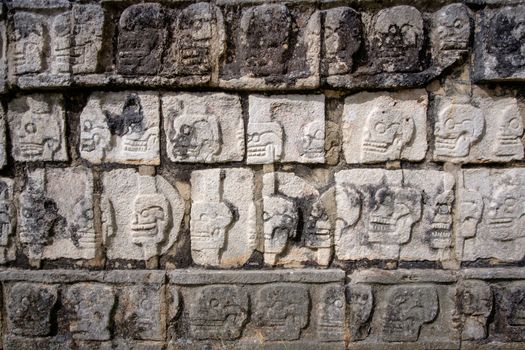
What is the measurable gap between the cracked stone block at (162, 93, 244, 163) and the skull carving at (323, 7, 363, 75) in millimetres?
615

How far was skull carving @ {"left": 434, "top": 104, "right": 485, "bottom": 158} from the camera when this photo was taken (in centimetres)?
261

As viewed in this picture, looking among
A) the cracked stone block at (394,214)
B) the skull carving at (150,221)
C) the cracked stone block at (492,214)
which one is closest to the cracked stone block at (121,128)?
the skull carving at (150,221)

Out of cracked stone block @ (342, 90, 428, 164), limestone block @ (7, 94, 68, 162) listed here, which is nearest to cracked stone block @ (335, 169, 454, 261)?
cracked stone block @ (342, 90, 428, 164)

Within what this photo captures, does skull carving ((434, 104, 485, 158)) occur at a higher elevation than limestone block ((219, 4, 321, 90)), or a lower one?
lower

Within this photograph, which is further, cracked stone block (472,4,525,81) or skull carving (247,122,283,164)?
skull carving (247,122,283,164)

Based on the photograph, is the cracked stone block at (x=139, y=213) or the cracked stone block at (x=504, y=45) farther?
the cracked stone block at (x=139, y=213)

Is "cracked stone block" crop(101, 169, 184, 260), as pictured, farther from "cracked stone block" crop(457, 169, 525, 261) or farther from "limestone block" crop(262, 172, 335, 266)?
"cracked stone block" crop(457, 169, 525, 261)

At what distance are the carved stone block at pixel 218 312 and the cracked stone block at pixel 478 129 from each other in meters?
1.46

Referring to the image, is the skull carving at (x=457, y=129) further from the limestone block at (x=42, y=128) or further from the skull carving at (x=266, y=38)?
the limestone block at (x=42, y=128)

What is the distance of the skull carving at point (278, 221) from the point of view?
265 centimetres

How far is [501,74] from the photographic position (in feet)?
8.26

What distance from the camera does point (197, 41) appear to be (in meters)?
2.57

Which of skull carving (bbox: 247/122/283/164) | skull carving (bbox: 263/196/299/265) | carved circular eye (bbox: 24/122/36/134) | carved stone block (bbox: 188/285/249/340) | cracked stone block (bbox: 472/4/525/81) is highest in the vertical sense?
cracked stone block (bbox: 472/4/525/81)

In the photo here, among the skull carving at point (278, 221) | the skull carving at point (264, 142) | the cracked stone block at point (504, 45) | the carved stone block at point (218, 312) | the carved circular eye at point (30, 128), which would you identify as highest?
the cracked stone block at point (504, 45)
